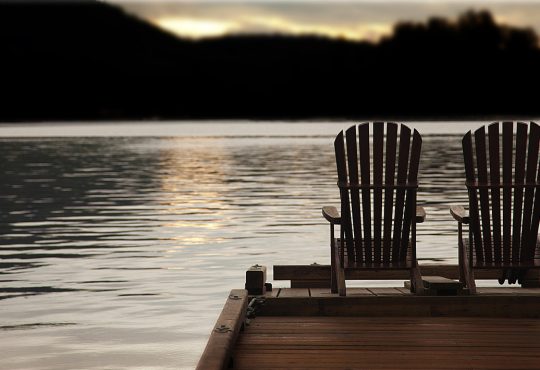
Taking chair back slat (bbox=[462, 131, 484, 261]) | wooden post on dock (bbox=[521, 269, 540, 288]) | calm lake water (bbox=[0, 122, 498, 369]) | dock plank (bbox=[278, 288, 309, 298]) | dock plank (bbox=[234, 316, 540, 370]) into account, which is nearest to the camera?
dock plank (bbox=[234, 316, 540, 370])

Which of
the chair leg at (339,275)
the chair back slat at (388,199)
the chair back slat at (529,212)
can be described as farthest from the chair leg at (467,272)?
the chair leg at (339,275)

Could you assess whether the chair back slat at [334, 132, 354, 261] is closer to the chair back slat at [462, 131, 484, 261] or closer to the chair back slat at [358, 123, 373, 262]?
the chair back slat at [358, 123, 373, 262]

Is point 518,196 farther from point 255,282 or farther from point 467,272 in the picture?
point 255,282

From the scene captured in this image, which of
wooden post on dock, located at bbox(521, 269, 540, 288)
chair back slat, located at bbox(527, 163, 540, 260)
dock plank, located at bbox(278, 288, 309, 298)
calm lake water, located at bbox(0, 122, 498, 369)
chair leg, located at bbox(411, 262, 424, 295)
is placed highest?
chair back slat, located at bbox(527, 163, 540, 260)

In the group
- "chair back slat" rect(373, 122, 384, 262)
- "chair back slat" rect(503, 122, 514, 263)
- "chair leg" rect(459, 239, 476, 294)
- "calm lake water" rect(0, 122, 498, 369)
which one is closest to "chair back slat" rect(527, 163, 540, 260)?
"chair back slat" rect(503, 122, 514, 263)

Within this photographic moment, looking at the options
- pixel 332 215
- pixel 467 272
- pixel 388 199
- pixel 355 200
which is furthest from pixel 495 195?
pixel 332 215

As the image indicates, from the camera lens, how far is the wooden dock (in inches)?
227

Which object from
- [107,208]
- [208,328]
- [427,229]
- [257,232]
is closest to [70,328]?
[208,328]

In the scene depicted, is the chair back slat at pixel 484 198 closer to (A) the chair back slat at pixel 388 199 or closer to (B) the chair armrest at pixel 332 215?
(A) the chair back slat at pixel 388 199

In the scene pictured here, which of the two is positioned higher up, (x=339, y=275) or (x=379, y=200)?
(x=379, y=200)

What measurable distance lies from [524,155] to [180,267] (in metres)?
7.50

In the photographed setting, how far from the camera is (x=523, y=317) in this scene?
7090mm

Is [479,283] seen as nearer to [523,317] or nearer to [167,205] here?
[523,317]

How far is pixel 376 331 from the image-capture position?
6.67 meters
